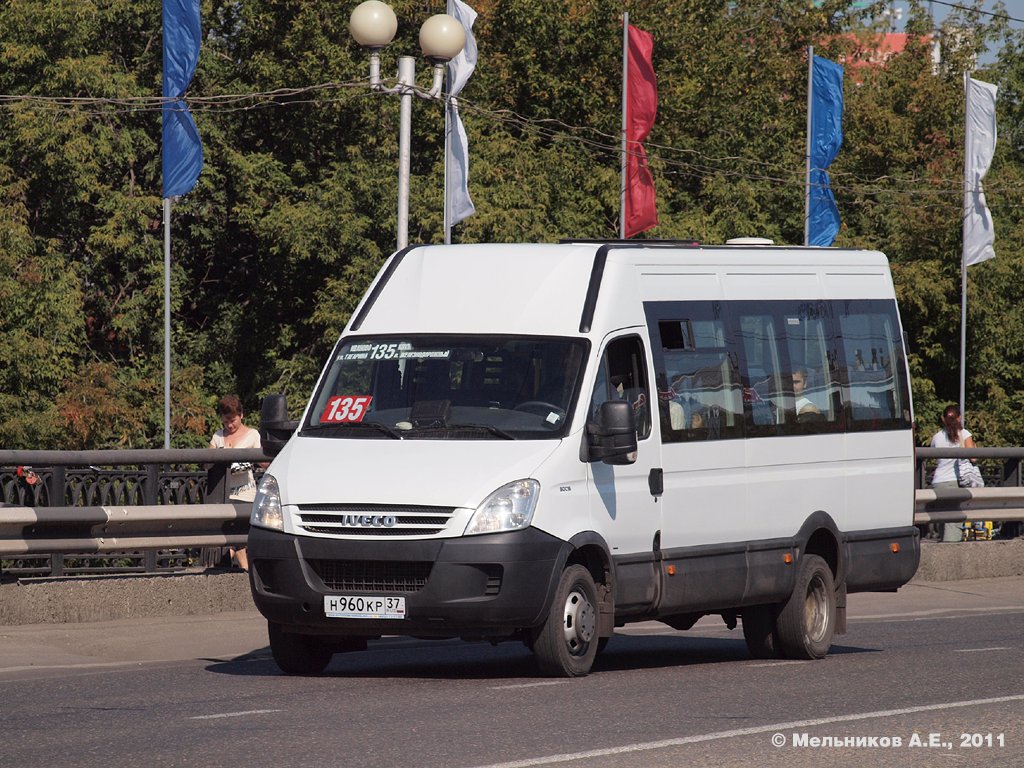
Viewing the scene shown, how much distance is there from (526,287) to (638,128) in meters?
26.0

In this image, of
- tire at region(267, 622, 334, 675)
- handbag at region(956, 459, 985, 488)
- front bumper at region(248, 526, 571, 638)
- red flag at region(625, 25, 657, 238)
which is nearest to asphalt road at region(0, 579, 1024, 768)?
tire at region(267, 622, 334, 675)

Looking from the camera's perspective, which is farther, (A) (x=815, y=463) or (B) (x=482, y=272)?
(A) (x=815, y=463)

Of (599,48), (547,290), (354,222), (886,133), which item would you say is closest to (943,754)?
(547,290)

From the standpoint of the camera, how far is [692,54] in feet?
163

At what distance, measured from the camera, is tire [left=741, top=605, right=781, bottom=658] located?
43.4ft

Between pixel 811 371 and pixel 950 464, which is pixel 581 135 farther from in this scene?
pixel 811 371

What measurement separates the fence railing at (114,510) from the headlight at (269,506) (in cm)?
296

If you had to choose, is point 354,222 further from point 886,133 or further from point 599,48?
point 886,133

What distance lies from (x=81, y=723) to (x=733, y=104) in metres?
43.1

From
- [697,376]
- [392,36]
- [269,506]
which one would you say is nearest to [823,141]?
[392,36]

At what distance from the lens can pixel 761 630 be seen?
1327cm

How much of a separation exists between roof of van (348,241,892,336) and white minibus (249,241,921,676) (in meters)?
0.01

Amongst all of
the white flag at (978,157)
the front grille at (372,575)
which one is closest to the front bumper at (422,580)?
the front grille at (372,575)

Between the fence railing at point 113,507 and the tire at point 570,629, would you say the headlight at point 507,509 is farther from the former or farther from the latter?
the fence railing at point 113,507
